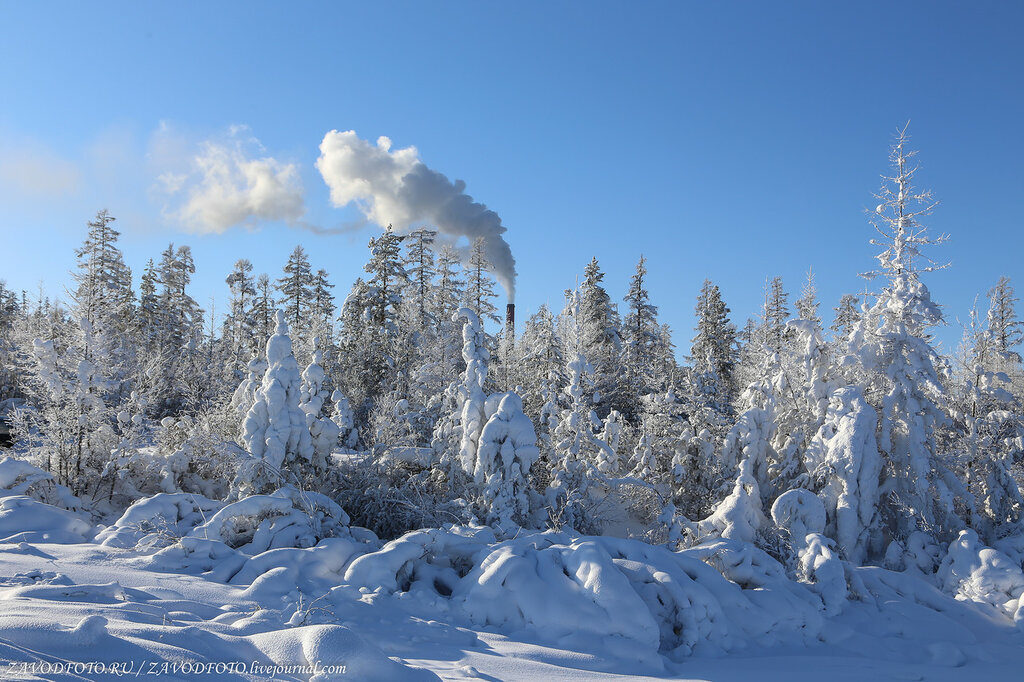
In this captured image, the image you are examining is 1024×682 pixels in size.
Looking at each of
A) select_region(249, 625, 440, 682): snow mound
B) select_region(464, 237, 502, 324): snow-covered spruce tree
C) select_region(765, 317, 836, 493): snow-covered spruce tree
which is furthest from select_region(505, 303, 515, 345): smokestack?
select_region(249, 625, 440, 682): snow mound

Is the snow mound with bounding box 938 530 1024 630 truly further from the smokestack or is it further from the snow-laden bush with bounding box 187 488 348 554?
the smokestack

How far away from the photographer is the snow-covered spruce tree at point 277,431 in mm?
11539

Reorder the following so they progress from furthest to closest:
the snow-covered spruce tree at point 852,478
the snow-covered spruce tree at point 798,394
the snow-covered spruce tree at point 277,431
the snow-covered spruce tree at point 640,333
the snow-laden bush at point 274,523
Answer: the snow-covered spruce tree at point 640,333, the snow-covered spruce tree at point 798,394, the snow-covered spruce tree at point 852,478, the snow-covered spruce tree at point 277,431, the snow-laden bush at point 274,523

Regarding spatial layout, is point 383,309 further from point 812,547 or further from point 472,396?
point 812,547

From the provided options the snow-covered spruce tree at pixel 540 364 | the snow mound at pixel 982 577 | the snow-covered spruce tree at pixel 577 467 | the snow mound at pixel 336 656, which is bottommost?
the snow mound at pixel 982 577

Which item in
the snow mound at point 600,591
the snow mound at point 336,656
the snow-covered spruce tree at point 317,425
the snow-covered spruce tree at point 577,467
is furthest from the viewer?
the snow-covered spruce tree at point 317,425

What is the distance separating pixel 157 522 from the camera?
891 centimetres

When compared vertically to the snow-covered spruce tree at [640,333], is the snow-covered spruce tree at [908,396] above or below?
below

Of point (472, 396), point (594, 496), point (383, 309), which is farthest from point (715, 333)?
point (472, 396)

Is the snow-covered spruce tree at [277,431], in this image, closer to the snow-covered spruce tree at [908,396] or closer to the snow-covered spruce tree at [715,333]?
the snow-covered spruce tree at [908,396]

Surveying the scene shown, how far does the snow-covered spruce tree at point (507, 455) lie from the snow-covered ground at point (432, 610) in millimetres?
2365

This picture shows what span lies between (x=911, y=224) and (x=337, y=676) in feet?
48.1

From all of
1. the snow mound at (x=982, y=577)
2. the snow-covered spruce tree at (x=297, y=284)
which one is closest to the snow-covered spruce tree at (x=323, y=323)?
the snow-covered spruce tree at (x=297, y=284)

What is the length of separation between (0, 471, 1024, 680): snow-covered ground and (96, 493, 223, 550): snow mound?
0.11 ft
